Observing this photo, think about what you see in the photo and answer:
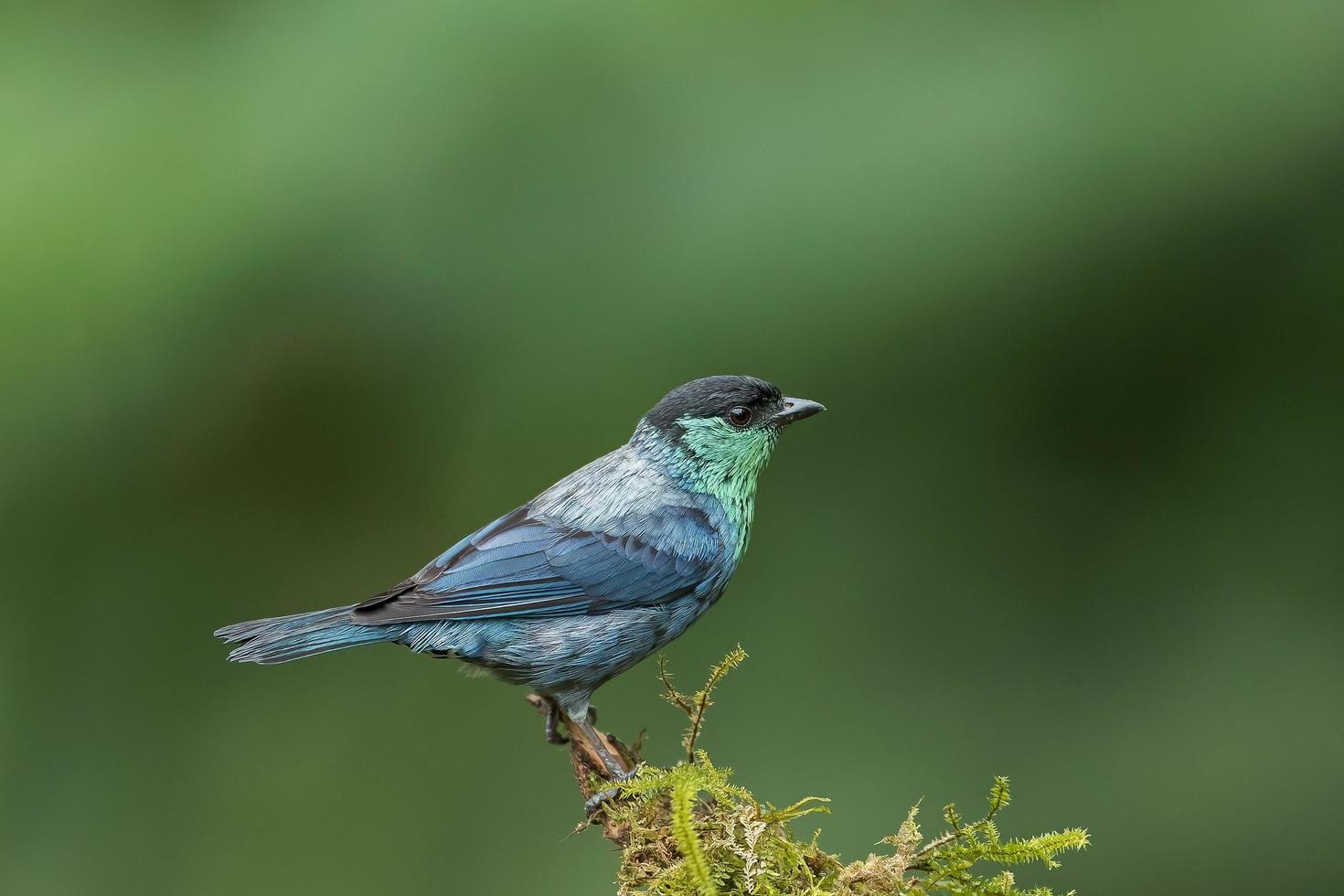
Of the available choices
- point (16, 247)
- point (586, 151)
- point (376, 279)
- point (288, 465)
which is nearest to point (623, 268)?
point (586, 151)

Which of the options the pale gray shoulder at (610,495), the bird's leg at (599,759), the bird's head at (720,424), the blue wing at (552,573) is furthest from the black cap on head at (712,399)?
the bird's leg at (599,759)

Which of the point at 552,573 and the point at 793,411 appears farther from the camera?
the point at 793,411

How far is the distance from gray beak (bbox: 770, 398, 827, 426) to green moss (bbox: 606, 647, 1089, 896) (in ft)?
4.18

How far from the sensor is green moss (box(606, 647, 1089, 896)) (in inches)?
112

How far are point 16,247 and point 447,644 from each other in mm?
3649

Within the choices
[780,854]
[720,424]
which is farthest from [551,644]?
[780,854]

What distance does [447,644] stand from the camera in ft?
12.5

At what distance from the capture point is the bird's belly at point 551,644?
378cm

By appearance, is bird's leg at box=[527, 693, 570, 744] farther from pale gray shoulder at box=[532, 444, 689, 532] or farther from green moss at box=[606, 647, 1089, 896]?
green moss at box=[606, 647, 1089, 896]

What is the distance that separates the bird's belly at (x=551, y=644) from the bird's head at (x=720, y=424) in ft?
1.80

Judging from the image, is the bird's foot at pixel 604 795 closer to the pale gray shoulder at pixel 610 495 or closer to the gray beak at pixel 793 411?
the pale gray shoulder at pixel 610 495

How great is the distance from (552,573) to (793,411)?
3.31 ft

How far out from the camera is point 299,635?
3633 millimetres

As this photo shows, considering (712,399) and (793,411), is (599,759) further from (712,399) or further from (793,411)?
(793,411)
